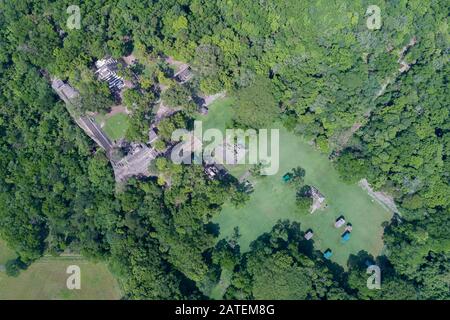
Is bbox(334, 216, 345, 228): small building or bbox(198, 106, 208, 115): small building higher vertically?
bbox(198, 106, 208, 115): small building

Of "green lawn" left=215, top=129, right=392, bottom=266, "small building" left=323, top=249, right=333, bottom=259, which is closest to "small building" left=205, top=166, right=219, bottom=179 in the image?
"green lawn" left=215, top=129, right=392, bottom=266

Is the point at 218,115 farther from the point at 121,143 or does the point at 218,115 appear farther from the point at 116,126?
the point at 116,126

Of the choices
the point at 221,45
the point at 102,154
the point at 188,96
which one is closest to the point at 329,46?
the point at 221,45

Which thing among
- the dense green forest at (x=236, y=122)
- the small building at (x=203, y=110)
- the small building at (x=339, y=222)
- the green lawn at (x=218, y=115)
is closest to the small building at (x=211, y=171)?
the dense green forest at (x=236, y=122)

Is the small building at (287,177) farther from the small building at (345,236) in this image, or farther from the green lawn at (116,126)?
the green lawn at (116,126)

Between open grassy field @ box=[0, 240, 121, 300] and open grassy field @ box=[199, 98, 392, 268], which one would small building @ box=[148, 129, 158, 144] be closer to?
open grassy field @ box=[199, 98, 392, 268]

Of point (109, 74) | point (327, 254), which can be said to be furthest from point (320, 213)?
point (109, 74)
